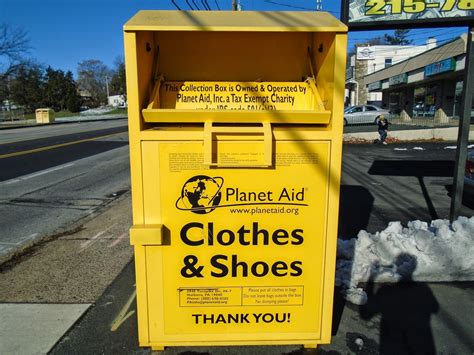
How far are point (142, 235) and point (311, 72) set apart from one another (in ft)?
5.64

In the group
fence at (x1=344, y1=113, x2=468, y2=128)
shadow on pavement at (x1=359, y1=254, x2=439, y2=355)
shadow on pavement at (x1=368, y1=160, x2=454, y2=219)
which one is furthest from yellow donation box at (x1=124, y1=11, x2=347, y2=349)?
fence at (x1=344, y1=113, x2=468, y2=128)

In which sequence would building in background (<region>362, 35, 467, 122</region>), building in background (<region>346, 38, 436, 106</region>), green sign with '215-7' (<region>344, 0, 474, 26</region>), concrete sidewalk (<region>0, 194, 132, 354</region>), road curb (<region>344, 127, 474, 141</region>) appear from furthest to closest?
building in background (<region>346, 38, 436, 106</region>) → building in background (<region>362, 35, 467, 122</region>) → road curb (<region>344, 127, 474, 141</region>) → green sign with '215-7' (<region>344, 0, 474, 26</region>) → concrete sidewalk (<region>0, 194, 132, 354</region>)

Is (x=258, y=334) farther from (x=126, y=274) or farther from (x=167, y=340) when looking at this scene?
(x=126, y=274)

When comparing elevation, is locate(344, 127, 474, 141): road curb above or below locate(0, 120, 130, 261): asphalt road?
above

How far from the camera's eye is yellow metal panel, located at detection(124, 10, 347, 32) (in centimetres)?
229

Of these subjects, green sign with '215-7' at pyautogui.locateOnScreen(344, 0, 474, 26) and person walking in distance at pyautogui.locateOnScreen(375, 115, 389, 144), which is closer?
green sign with '215-7' at pyautogui.locateOnScreen(344, 0, 474, 26)

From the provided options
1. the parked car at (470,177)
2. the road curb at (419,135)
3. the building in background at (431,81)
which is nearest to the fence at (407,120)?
the building in background at (431,81)

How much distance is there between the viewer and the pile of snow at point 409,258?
3717 millimetres

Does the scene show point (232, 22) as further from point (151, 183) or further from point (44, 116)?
point (44, 116)

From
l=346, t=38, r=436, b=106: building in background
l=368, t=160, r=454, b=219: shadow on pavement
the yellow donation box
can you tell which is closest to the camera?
the yellow donation box

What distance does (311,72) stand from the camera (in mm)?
2922

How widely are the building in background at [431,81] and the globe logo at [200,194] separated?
21.5m

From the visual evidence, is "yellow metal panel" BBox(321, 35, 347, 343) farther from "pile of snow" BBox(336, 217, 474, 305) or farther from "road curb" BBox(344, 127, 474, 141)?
"road curb" BBox(344, 127, 474, 141)

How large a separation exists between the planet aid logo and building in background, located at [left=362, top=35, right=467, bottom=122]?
2120 centimetres
